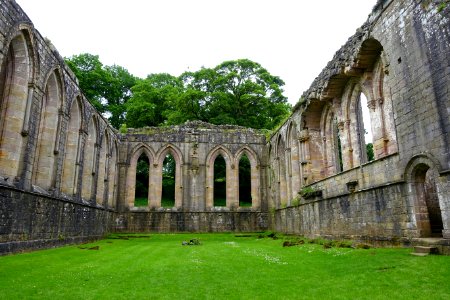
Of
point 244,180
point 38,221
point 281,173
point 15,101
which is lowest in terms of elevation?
point 38,221

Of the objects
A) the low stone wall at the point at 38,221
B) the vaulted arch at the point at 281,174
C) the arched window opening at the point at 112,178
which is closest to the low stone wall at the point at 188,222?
the arched window opening at the point at 112,178

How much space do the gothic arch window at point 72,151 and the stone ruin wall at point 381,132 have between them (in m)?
10.5

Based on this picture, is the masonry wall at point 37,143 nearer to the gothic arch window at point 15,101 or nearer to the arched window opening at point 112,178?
the gothic arch window at point 15,101

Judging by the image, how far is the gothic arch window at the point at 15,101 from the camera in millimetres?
10930

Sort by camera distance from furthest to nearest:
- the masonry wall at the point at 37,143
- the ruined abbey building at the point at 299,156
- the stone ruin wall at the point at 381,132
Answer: the masonry wall at the point at 37,143, the ruined abbey building at the point at 299,156, the stone ruin wall at the point at 381,132

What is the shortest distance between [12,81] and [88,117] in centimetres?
624

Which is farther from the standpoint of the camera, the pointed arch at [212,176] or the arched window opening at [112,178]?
the pointed arch at [212,176]

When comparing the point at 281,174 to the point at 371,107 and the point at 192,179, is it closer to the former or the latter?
the point at 192,179

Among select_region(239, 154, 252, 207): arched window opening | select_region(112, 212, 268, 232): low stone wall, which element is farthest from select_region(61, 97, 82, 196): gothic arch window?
select_region(239, 154, 252, 207): arched window opening

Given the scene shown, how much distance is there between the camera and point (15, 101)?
1124 cm

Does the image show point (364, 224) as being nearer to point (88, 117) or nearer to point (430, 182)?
point (430, 182)

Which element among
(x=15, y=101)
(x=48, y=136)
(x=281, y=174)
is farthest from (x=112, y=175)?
(x=15, y=101)

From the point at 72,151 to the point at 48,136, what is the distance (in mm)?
2492

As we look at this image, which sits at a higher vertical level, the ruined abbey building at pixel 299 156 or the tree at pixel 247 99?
the tree at pixel 247 99
